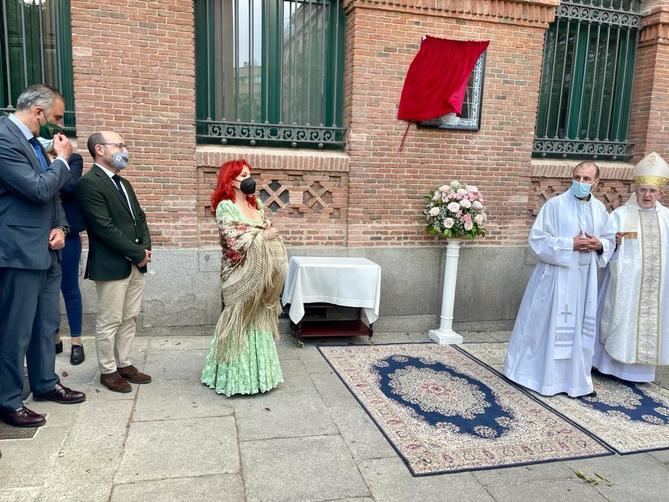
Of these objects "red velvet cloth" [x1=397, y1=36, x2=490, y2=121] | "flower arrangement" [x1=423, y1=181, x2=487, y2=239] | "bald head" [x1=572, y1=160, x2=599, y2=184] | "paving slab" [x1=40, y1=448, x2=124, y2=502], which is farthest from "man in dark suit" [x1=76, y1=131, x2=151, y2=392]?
"bald head" [x1=572, y1=160, x2=599, y2=184]

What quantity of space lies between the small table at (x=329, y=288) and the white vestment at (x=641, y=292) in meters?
2.34

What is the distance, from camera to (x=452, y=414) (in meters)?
4.00

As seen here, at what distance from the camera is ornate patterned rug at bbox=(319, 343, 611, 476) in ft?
11.2

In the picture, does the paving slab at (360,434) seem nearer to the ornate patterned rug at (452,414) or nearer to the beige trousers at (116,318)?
the ornate patterned rug at (452,414)

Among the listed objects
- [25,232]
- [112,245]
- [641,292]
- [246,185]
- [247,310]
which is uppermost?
[246,185]

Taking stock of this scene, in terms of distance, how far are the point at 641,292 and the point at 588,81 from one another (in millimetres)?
3610

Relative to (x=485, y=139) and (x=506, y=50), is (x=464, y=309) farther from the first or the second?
(x=506, y=50)

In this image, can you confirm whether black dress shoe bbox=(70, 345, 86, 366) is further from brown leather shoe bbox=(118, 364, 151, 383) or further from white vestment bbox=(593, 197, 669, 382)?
white vestment bbox=(593, 197, 669, 382)

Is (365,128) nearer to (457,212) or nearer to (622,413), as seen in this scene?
(457,212)

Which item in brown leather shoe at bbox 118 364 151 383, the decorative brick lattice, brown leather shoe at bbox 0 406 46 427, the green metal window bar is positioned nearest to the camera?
brown leather shoe at bbox 0 406 46 427

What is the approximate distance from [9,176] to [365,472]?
2.89 metres

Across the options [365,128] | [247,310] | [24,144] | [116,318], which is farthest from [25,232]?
[365,128]

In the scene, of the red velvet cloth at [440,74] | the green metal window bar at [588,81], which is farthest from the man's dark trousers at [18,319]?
the green metal window bar at [588,81]

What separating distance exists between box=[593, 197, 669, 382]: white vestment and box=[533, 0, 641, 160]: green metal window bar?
234cm
